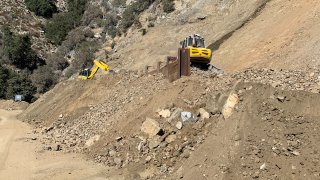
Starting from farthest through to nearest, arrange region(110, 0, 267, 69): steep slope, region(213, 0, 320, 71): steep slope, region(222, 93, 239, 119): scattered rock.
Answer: region(110, 0, 267, 69): steep slope
region(213, 0, 320, 71): steep slope
region(222, 93, 239, 119): scattered rock

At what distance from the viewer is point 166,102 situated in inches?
730

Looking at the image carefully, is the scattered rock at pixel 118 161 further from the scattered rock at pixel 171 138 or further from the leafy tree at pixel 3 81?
the leafy tree at pixel 3 81

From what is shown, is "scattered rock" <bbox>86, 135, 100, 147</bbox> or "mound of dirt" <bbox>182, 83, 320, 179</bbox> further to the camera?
"scattered rock" <bbox>86, 135, 100, 147</bbox>

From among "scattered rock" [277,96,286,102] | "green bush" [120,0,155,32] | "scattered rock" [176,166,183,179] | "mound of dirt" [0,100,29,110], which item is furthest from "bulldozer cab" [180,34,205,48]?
"green bush" [120,0,155,32]

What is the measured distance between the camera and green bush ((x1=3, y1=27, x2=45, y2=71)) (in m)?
69.8

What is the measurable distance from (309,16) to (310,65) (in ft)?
25.4

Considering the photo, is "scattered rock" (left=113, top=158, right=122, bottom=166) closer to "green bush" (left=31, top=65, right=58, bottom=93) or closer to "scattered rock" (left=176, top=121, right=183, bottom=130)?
"scattered rock" (left=176, top=121, right=183, bottom=130)

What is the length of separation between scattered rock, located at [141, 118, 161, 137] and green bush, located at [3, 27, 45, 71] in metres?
55.8

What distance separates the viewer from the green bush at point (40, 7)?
79769 mm

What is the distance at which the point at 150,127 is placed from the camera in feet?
55.3

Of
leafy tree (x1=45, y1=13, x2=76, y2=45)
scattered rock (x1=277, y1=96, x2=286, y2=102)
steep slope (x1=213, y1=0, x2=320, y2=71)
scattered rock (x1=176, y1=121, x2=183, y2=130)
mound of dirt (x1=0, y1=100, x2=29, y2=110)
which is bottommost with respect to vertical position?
mound of dirt (x1=0, y1=100, x2=29, y2=110)

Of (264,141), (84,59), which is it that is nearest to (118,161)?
(264,141)

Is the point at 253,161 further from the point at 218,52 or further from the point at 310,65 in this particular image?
the point at 218,52

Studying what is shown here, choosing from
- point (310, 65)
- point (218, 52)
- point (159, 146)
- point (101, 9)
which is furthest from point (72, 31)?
point (159, 146)
